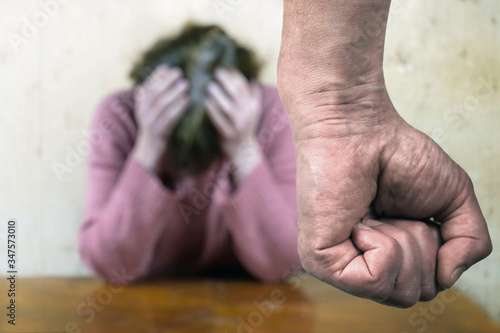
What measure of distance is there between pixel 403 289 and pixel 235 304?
0.49 m

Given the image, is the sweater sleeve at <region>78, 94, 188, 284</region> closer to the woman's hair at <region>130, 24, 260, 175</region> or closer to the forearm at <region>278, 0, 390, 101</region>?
the woman's hair at <region>130, 24, 260, 175</region>

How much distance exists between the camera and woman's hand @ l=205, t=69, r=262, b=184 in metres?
0.87

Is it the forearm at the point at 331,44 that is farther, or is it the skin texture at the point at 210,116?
the skin texture at the point at 210,116

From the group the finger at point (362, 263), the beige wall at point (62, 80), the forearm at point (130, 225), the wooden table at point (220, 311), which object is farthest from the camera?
the beige wall at point (62, 80)

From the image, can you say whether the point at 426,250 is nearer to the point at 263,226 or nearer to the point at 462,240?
the point at 462,240

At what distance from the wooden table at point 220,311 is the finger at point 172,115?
0.27m

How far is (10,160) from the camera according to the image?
1.15m

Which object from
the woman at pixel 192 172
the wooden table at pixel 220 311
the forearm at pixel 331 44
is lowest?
the wooden table at pixel 220 311

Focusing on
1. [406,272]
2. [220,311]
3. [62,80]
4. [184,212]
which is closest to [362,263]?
[406,272]

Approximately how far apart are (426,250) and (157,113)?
667 millimetres

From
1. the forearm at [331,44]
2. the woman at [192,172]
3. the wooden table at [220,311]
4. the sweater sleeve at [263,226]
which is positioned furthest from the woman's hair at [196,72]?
the forearm at [331,44]

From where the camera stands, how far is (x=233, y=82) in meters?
0.90

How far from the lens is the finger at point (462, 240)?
0.27m

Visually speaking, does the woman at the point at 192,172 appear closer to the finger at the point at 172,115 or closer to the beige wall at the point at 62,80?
the finger at the point at 172,115
